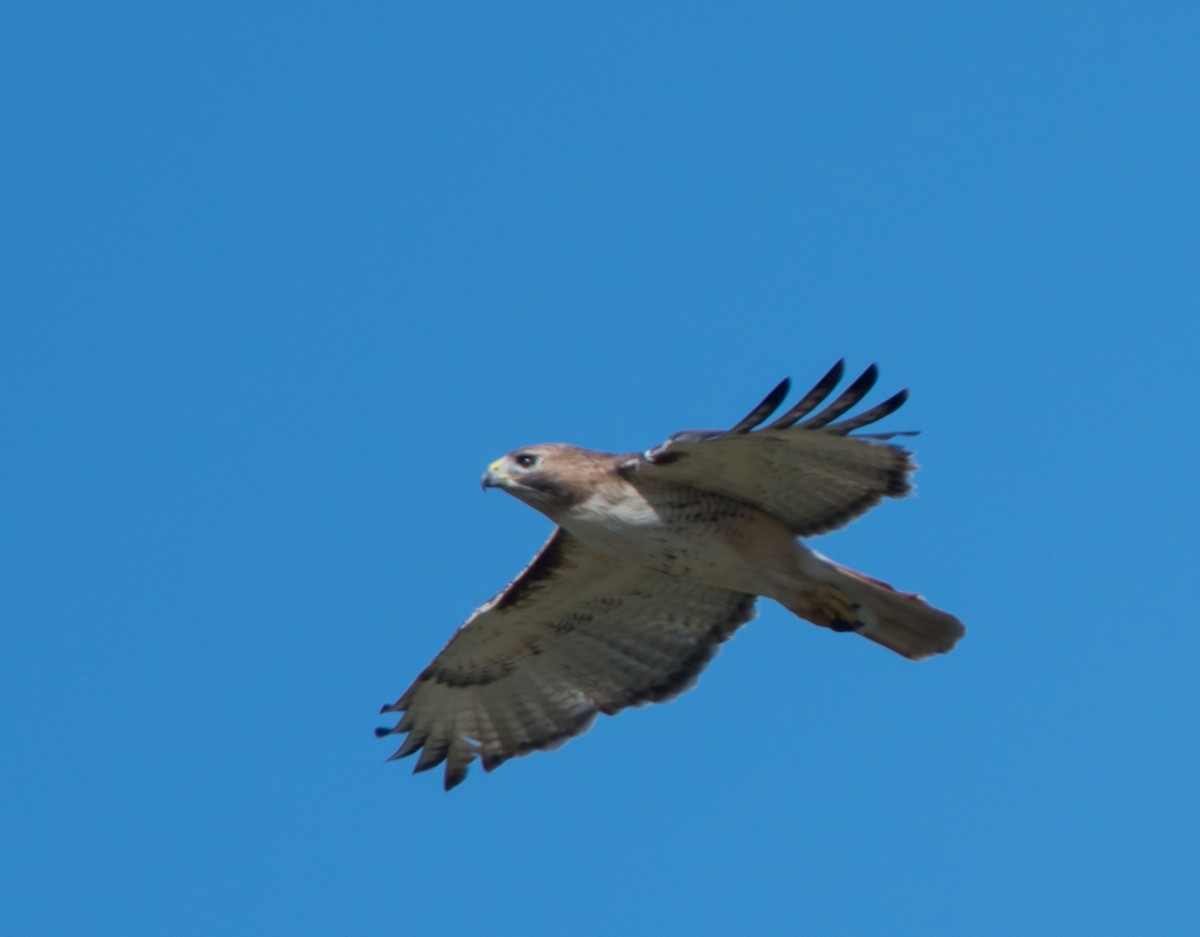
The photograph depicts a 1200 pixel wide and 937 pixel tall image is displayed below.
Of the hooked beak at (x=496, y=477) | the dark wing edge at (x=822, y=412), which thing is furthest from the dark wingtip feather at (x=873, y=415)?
the hooked beak at (x=496, y=477)

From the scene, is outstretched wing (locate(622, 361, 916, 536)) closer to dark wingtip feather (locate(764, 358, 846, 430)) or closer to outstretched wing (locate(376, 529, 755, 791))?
dark wingtip feather (locate(764, 358, 846, 430))

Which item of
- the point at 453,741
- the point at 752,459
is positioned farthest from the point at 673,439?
the point at 453,741

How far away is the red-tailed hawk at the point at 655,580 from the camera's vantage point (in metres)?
10.2

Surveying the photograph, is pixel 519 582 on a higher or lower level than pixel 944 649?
higher

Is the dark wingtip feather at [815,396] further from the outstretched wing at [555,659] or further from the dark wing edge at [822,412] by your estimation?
the outstretched wing at [555,659]

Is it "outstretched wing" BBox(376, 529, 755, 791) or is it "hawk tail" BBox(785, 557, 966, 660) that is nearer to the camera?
"hawk tail" BBox(785, 557, 966, 660)

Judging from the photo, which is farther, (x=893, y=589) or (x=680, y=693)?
(x=680, y=693)

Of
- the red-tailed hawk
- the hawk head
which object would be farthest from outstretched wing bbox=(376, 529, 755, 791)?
the hawk head

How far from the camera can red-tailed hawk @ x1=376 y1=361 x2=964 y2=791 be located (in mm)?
10156

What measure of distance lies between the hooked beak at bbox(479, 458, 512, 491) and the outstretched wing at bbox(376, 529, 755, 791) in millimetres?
961

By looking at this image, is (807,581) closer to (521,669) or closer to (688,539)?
(688,539)

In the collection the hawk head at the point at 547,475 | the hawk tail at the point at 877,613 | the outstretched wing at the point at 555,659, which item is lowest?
the hawk tail at the point at 877,613

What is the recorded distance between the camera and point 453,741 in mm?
11922

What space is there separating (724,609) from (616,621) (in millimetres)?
639
